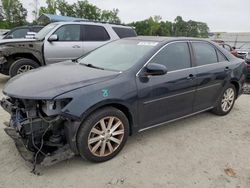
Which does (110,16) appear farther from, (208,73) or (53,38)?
(208,73)

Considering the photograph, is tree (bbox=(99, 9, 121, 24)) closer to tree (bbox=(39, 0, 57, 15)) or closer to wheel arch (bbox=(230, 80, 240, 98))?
tree (bbox=(39, 0, 57, 15))

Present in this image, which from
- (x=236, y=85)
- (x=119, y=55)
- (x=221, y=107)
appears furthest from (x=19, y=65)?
(x=236, y=85)

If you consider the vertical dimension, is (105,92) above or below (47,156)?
above

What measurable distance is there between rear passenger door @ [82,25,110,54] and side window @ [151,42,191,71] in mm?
4020

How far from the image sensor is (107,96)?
296cm

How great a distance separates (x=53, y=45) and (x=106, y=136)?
4.52m

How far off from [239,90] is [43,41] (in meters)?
5.04

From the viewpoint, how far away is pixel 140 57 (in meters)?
3.48

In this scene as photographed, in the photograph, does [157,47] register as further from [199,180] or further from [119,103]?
[199,180]

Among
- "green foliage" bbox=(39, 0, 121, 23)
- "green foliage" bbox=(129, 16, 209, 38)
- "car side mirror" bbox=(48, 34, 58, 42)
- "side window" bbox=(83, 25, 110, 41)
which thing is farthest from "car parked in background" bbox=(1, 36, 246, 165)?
"green foliage" bbox=(39, 0, 121, 23)

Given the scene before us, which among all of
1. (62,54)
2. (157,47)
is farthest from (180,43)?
(62,54)

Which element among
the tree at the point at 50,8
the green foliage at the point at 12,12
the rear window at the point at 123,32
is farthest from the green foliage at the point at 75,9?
the rear window at the point at 123,32

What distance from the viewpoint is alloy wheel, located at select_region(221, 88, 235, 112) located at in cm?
478

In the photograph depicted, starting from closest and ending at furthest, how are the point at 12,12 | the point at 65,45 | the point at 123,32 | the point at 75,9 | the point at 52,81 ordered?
1. the point at 52,81
2. the point at 65,45
3. the point at 123,32
4. the point at 75,9
5. the point at 12,12
